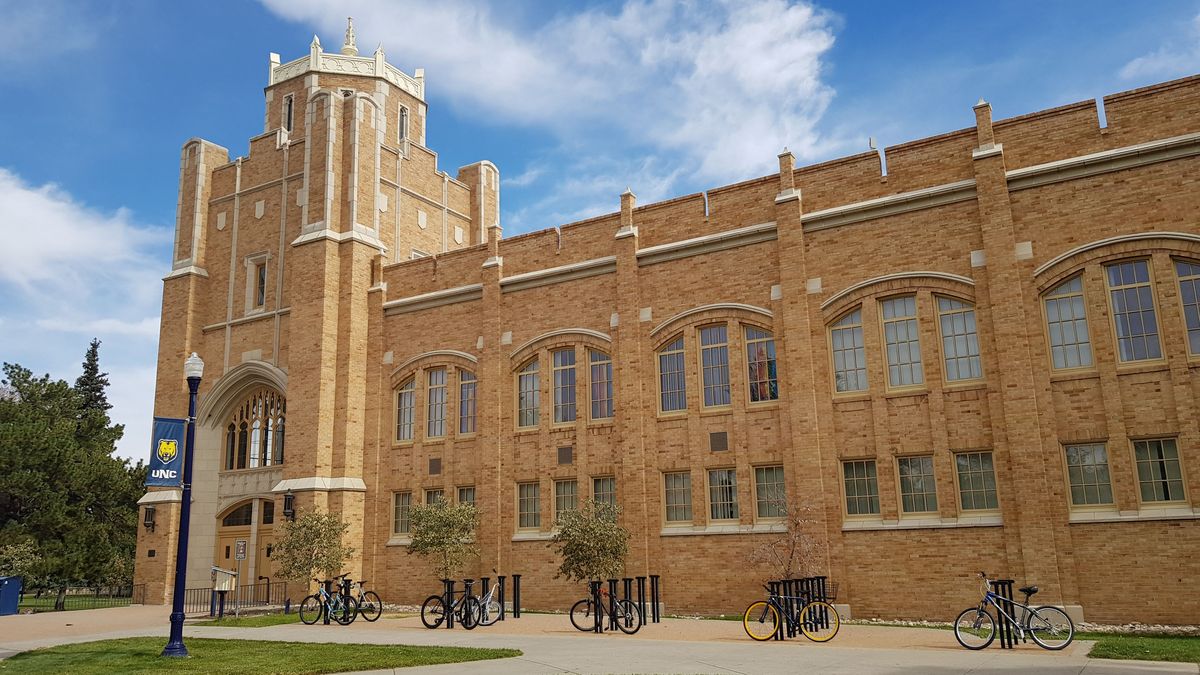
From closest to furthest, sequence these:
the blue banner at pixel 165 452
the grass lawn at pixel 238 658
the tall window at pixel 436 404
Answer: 1. the grass lawn at pixel 238 658
2. the blue banner at pixel 165 452
3. the tall window at pixel 436 404

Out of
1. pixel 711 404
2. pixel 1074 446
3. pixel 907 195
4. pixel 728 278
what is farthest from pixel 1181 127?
pixel 711 404

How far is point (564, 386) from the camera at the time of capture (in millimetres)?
24469

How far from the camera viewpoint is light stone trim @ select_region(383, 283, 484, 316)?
26.5m

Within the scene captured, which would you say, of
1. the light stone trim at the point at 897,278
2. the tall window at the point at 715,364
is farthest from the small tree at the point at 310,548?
the light stone trim at the point at 897,278

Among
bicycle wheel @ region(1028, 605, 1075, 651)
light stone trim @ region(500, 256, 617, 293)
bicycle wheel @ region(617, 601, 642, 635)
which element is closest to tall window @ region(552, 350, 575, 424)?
light stone trim @ region(500, 256, 617, 293)

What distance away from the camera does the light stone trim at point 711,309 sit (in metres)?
21.5

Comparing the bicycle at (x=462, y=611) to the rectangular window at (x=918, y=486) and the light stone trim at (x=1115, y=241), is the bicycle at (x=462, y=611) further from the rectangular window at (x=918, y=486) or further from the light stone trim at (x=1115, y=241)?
the light stone trim at (x=1115, y=241)

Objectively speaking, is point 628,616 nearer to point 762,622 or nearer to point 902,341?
point 762,622

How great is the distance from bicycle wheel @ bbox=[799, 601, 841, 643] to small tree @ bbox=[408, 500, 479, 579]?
31.0 ft

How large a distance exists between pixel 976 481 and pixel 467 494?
13.5 m

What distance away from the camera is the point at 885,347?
20.0 m

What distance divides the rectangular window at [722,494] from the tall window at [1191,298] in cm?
956

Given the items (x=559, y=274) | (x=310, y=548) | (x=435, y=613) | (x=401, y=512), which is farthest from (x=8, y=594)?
(x=559, y=274)

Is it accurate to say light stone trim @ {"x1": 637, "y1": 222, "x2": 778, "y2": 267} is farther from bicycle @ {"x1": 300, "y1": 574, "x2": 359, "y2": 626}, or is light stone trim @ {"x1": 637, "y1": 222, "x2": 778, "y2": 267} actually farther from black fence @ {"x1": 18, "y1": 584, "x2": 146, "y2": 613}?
black fence @ {"x1": 18, "y1": 584, "x2": 146, "y2": 613}
